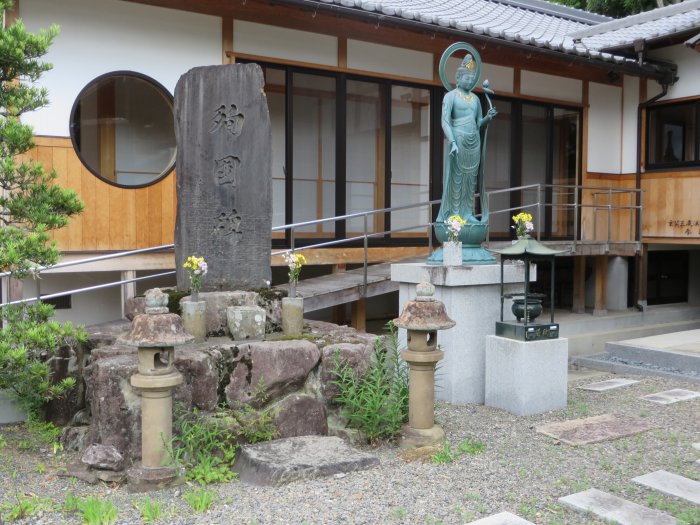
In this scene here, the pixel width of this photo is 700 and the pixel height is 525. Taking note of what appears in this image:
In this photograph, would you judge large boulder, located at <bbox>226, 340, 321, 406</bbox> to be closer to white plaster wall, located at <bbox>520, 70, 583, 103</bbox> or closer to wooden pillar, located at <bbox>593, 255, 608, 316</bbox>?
wooden pillar, located at <bbox>593, 255, 608, 316</bbox>

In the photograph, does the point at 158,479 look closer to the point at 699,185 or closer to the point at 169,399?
the point at 169,399

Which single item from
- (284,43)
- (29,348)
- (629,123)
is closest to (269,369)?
(29,348)

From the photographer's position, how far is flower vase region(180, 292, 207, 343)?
5.75m

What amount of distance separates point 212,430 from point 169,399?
0.53 metres

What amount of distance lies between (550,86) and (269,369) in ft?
33.0

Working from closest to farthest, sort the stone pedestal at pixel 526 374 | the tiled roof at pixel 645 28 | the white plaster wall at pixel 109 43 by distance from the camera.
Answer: the stone pedestal at pixel 526 374 → the white plaster wall at pixel 109 43 → the tiled roof at pixel 645 28

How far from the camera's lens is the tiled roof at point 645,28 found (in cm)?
1204

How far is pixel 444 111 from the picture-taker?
757 centimetres

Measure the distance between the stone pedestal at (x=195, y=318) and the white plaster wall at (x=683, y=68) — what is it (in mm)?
11211

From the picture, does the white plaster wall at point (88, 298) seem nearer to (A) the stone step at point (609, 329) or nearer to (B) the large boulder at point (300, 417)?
(B) the large boulder at point (300, 417)

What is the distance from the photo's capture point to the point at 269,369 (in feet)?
18.2

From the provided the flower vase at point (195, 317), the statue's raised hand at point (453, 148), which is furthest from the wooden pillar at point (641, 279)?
the flower vase at point (195, 317)

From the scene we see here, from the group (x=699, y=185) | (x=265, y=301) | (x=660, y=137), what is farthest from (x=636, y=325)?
(x=265, y=301)

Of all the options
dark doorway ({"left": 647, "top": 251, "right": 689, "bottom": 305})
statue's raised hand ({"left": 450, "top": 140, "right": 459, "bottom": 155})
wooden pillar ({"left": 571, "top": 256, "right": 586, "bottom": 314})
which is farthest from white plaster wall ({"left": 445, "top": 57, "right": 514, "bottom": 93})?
dark doorway ({"left": 647, "top": 251, "right": 689, "bottom": 305})
